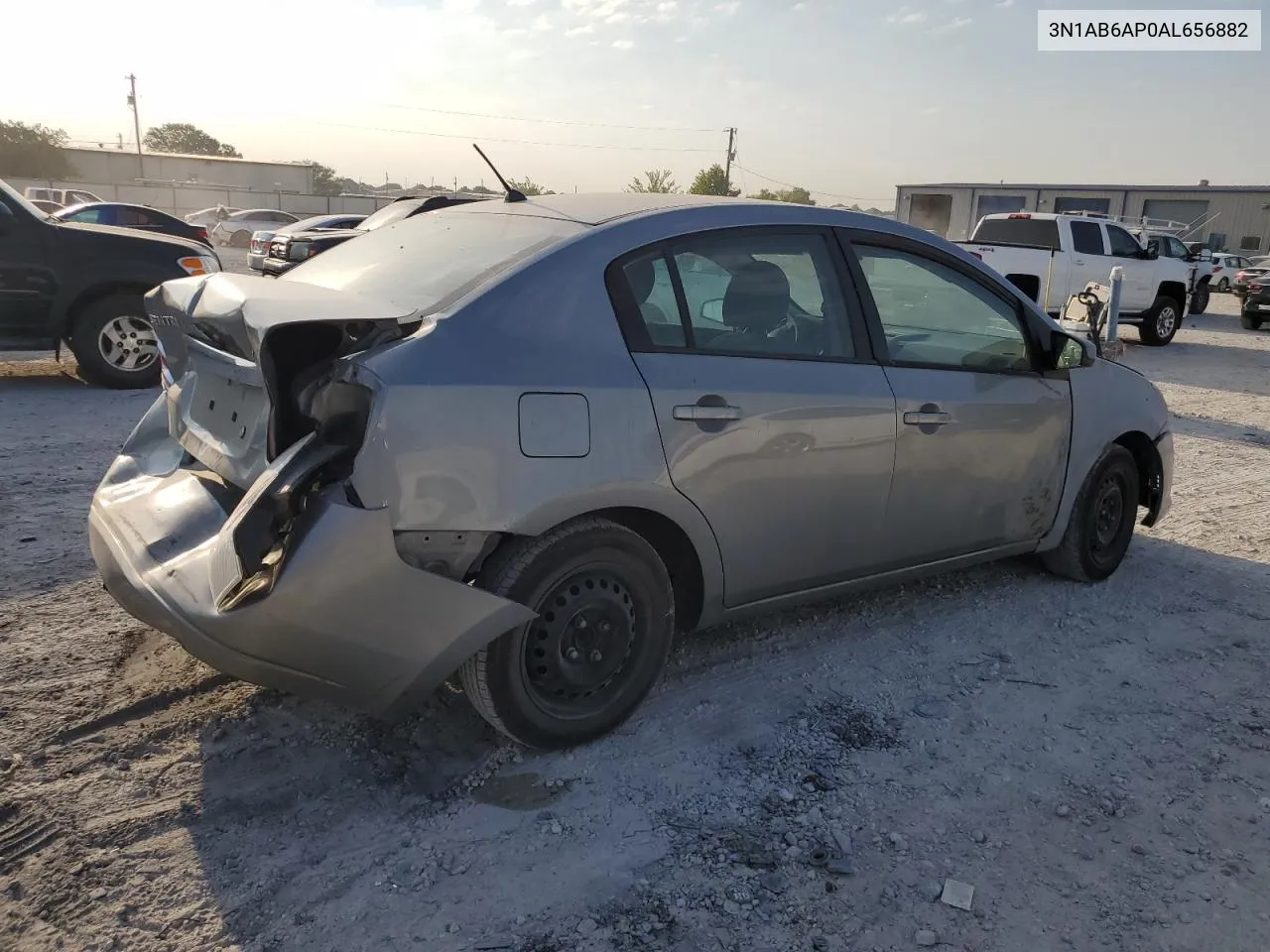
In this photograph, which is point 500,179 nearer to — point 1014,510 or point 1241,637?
point 1014,510

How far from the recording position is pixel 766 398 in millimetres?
3217

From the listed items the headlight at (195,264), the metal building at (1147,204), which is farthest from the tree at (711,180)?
the headlight at (195,264)

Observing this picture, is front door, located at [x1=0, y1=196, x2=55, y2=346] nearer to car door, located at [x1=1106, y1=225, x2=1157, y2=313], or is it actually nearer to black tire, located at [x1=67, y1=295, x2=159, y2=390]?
black tire, located at [x1=67, y1=295, x2=159, y2=390]

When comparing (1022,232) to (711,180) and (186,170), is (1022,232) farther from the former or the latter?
(186,170)

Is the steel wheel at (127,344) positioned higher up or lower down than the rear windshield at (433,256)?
lower down

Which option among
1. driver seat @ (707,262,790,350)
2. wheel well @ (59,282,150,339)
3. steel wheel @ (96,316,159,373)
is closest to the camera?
driver seat @ (707,262,790,350)

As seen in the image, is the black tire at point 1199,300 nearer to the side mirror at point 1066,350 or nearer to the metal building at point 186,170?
the side mirror at point 1066,350

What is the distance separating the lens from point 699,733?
325cm

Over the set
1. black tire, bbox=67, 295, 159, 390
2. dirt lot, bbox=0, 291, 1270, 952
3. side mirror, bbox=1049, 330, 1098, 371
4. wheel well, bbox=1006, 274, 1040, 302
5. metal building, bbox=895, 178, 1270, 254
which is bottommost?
dirt lot, bbox=0, 291, 1270, 952

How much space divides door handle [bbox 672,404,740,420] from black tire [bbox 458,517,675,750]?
0.41m

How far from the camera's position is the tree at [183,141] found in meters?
84.2

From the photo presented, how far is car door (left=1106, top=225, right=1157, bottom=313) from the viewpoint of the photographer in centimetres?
1509

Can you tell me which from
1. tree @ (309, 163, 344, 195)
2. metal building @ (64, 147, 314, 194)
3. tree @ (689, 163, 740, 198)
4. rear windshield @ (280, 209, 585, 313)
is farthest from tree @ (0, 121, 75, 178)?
rear windshield @ (280, 209, 585, 313)

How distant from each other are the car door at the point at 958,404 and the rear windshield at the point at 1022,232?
11.6 m
